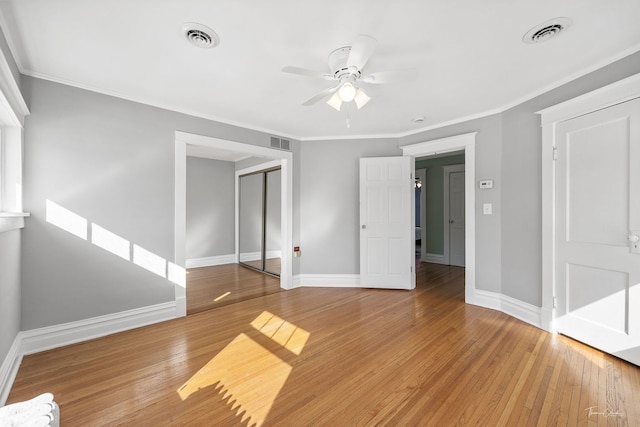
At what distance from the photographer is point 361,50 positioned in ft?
5.64

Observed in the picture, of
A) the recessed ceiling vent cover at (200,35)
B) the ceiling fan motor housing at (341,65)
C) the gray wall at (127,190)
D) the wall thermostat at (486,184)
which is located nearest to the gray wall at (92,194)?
the gray wall at (127,190)

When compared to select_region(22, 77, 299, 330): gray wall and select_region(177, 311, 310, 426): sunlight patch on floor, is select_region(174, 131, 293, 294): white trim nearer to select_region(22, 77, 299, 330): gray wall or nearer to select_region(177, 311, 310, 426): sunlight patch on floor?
select_region(22, 77, 299, 330): gray wall

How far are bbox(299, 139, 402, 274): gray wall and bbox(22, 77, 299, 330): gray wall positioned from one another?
1.91 m

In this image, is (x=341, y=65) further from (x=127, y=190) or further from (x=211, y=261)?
(x=211, y=261)

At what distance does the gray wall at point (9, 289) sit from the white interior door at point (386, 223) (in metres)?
3.60

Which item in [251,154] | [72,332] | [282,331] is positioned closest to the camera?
[72,332]

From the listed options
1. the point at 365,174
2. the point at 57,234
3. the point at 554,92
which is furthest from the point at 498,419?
the point at 57,234

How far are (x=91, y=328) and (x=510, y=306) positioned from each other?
14.3ft

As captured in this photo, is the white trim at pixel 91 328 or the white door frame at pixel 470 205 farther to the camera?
the white door frame at pixel 470 205

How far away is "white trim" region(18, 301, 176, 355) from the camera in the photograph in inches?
88.3

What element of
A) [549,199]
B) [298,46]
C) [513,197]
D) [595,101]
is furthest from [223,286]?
[595,101]

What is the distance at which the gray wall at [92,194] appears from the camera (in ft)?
7.47

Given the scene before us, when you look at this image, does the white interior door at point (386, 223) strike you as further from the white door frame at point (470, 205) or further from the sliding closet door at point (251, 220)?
the sliding closet door at point (251, 220)

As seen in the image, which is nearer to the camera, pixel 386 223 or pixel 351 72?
pixel 351 72
